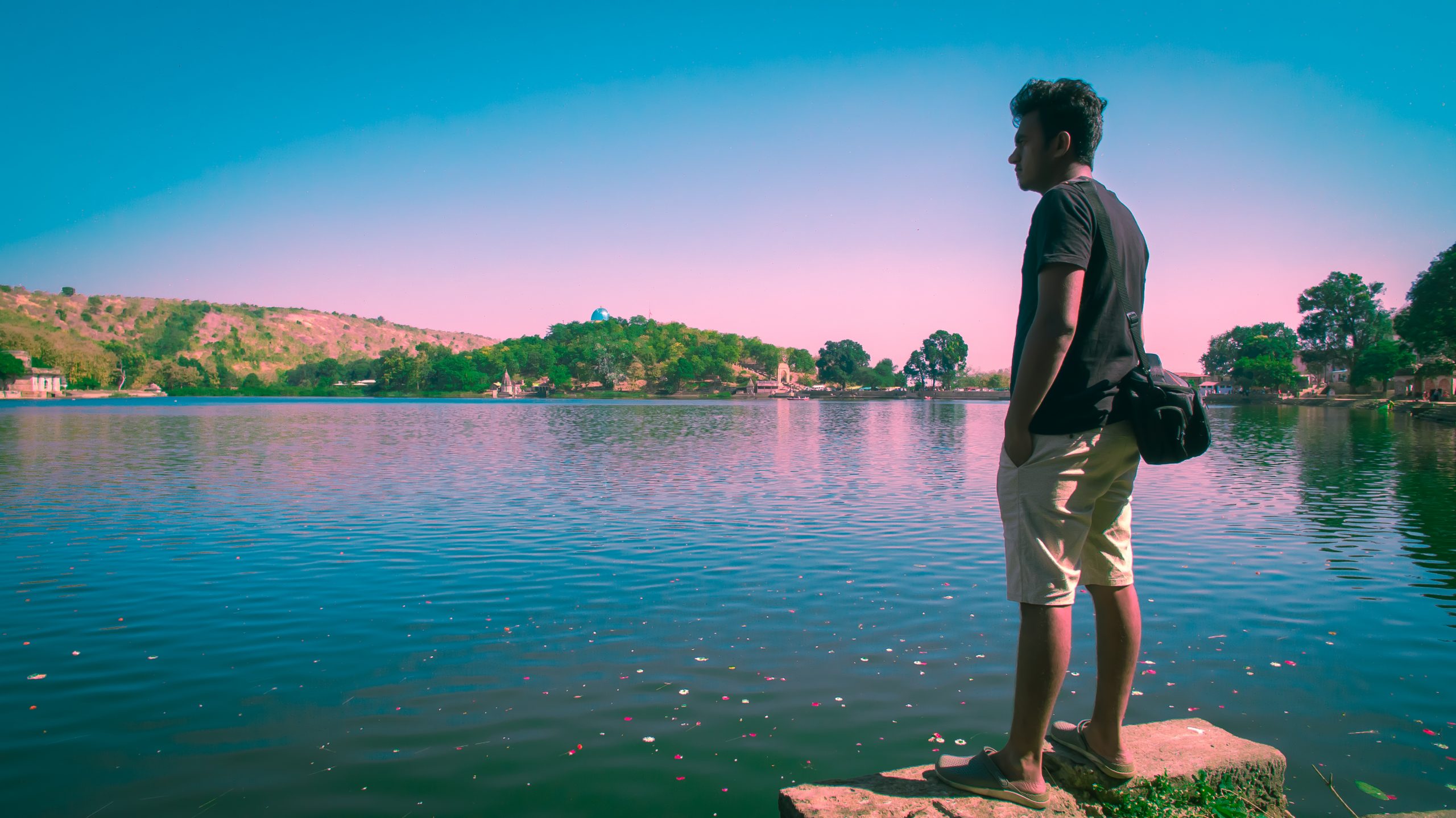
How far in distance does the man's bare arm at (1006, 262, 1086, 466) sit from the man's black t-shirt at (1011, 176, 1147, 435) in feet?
0.15

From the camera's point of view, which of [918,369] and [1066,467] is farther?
[918,369]

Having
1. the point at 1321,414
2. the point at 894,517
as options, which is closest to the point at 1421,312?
the point at 1321,414

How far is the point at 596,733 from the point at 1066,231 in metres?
3.56

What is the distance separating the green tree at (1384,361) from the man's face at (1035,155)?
109 m

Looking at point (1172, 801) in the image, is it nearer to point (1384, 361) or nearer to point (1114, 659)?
point (1114, 659)

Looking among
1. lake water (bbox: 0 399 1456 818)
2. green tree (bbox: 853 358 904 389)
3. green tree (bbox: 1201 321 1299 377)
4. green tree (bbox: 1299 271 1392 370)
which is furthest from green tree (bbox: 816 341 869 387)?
lake water (bbox: 0 399 1456 818)

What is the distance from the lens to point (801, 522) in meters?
12.3

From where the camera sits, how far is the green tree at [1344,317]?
100750 millimetres

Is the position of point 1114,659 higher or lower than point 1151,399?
lower

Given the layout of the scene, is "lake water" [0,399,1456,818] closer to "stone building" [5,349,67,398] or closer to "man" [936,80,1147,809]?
"man" [936,80,1147,809]

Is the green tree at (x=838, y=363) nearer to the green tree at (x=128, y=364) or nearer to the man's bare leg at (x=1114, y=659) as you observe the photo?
the green tree at (x=128, y=364)

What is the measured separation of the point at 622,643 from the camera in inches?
246

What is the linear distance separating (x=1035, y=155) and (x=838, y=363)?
187847mm

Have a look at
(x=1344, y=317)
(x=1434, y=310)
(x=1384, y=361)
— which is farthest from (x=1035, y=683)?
(x=1344, y=317)
